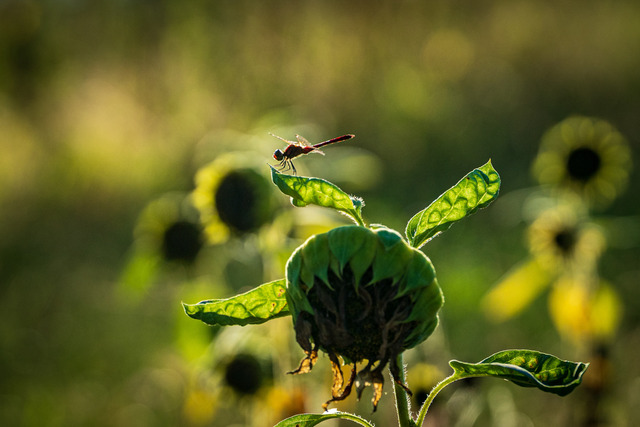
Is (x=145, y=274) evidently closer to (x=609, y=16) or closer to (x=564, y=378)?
(x=564, y=378)

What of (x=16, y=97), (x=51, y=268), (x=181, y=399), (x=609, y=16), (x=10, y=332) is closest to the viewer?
(x=181, y=399)

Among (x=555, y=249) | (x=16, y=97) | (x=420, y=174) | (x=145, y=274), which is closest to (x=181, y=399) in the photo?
(x=145, y=274)

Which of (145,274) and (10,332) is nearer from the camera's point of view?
(145,274)

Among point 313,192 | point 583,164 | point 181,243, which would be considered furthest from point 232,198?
point 583,164

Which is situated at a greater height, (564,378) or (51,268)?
(51,268)

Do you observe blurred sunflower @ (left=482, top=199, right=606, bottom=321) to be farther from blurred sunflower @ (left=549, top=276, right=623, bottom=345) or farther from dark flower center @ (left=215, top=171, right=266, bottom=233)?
dark flower center @ (left=215, top=171, right=266, bottom=233)

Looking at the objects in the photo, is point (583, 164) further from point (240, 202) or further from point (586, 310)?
point (240, 202)

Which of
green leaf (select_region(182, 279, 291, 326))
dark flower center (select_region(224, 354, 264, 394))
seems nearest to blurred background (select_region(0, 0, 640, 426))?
dark flower center (select_region(224, 354, 264, 394))

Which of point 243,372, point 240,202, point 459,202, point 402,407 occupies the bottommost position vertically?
point 402,407
